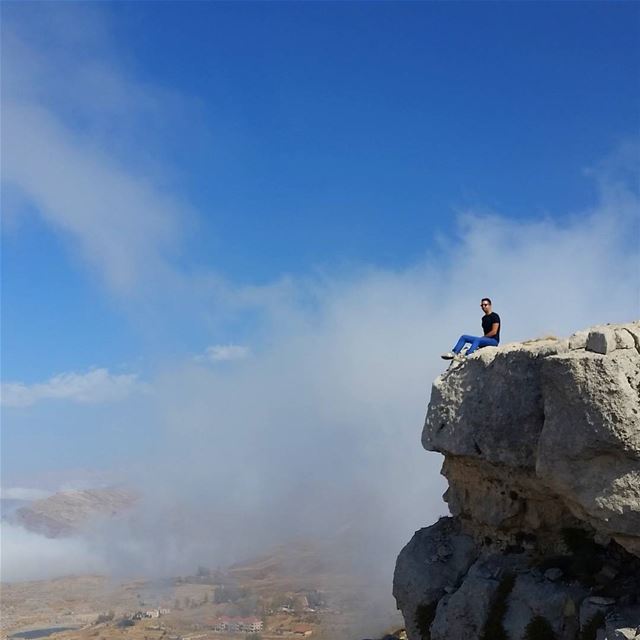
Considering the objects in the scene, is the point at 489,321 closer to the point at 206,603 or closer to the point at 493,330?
the point at 493,330

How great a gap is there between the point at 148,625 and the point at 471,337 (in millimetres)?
99072

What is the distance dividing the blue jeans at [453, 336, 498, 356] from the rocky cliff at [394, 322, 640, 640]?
0.99m

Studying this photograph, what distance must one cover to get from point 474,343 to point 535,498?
4.96 metres

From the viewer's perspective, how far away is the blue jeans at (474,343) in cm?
2025

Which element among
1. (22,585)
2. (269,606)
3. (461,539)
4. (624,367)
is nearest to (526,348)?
→ (624,367)

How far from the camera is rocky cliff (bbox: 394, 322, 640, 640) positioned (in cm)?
1334

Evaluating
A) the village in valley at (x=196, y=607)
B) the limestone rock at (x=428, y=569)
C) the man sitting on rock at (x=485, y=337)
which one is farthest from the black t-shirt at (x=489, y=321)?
the village in valley at (x=196, y=607)

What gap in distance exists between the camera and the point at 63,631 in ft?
351

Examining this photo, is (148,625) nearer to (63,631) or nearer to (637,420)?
(63,631)

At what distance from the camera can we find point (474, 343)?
802 inches

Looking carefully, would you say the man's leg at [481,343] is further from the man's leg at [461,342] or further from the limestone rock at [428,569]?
the limestone rock at [428,569]

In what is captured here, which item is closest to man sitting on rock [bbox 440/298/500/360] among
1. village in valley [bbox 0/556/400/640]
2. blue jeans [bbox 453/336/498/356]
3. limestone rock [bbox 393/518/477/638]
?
blue jeans [bbox 453/336/498/356]

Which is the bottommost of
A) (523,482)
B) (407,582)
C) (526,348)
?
(407,582)

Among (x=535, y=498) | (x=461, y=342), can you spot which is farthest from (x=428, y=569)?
(x=461, y=342)
